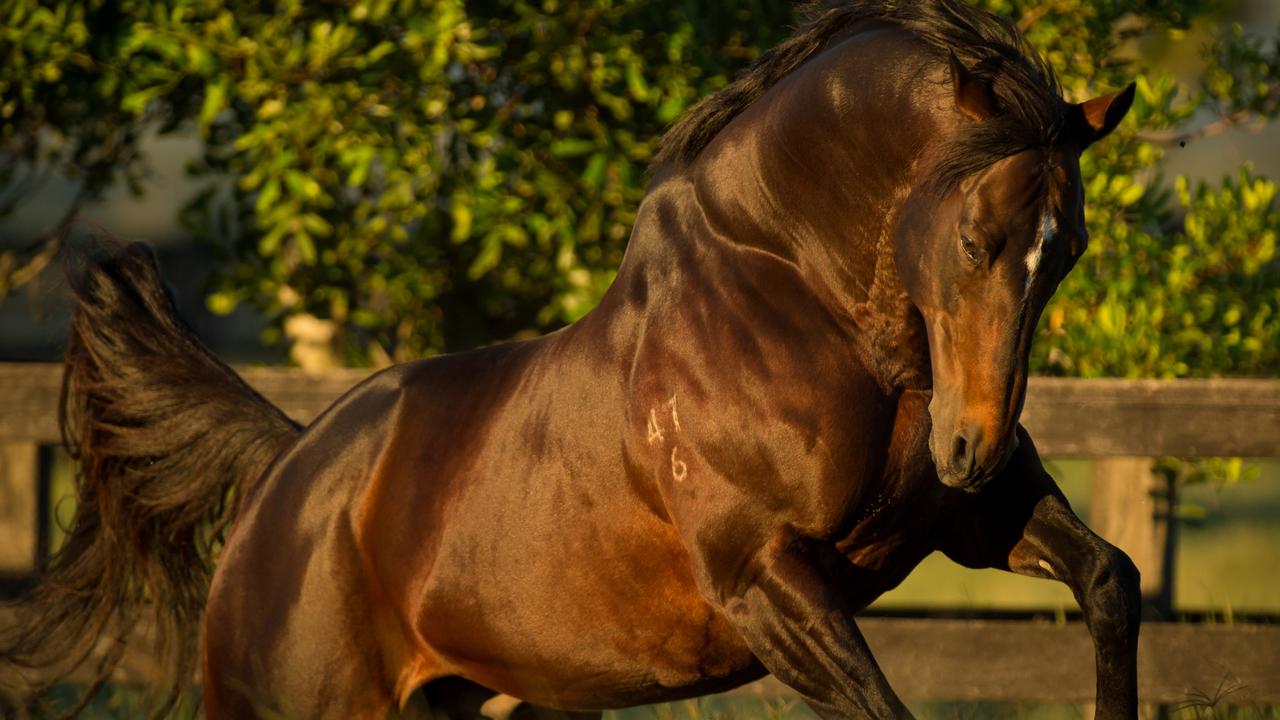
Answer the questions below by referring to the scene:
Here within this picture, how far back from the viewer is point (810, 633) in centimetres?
263

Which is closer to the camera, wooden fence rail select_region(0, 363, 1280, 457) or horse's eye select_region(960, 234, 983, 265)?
horse's eye select_region(960, 234, 983, 265)

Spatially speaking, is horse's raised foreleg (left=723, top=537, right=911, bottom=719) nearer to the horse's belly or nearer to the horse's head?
the horse's belly

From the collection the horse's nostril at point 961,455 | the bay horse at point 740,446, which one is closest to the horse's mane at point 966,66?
the bay horse at point 740,446

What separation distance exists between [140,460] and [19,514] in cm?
123

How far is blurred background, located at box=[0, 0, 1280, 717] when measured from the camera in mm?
4938

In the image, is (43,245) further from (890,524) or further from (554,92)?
(890,524)

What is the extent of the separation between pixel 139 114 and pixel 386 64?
3.28 ft

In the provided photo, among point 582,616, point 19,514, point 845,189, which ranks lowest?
point 19,514

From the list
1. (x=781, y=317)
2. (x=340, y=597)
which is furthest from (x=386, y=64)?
(x=781, y=317)

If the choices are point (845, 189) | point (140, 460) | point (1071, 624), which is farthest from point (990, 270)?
point (1071, 624)

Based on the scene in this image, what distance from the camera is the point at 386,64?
16.4 feet

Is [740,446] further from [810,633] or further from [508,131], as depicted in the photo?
[508,131]

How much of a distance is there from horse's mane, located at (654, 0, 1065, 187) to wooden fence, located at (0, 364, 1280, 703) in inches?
78.8

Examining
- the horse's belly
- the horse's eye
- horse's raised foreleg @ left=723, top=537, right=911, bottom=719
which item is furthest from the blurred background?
the horse's eye
